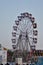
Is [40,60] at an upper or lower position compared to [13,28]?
lower

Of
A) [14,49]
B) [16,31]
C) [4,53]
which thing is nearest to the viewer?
[4,53]

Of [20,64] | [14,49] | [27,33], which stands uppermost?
[27,33]

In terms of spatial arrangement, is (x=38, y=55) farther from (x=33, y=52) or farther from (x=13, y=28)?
(x=13, y=28)

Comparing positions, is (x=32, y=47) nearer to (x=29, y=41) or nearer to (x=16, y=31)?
(x=29, y=41)

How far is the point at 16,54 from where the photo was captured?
503cm

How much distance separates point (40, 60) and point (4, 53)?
2.81ft

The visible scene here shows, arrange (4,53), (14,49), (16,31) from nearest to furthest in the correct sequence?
(4,53), (14,49), (16,31)

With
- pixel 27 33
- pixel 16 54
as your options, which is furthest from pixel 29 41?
pixel 16 54

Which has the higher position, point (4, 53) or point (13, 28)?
point (13, 28)

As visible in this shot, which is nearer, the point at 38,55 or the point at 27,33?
the point at 38,55

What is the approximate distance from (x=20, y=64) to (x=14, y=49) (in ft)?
1.48

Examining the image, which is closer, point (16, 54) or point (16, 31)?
point (16, 54)

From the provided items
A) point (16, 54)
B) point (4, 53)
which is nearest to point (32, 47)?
point (16, 54)

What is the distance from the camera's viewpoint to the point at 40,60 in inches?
189
